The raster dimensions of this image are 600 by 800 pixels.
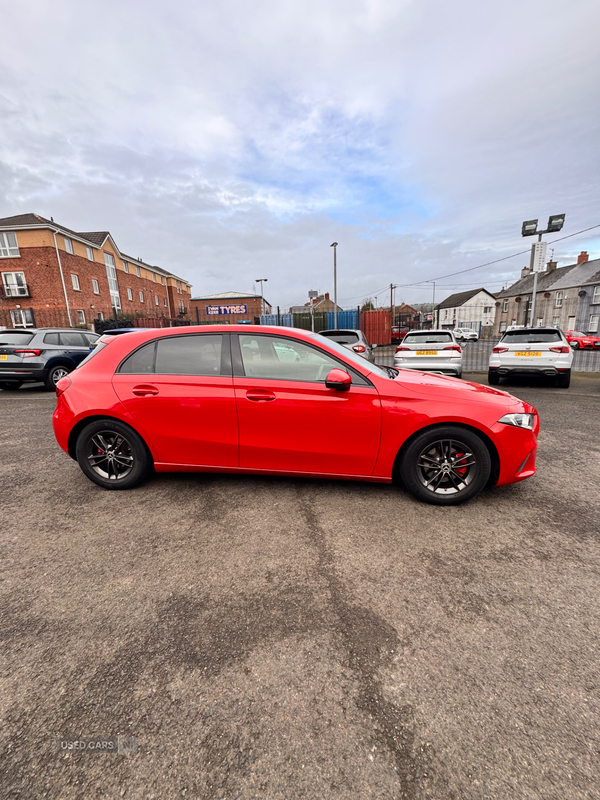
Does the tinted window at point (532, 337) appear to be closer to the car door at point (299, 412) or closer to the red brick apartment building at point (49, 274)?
the car door at point (299, 412)

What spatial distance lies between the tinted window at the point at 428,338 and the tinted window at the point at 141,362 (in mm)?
7128

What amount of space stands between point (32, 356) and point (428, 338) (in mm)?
9809

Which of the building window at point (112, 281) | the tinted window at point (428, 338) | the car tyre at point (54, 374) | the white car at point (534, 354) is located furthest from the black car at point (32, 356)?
the building window at point (112, 281)

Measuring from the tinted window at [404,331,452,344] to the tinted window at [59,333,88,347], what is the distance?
29.0ft

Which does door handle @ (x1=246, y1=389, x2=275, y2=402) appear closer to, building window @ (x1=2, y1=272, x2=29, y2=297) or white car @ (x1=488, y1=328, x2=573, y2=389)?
white car @ (x1=488, y1=328, x2=573, y2=389)

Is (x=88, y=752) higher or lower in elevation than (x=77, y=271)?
lower

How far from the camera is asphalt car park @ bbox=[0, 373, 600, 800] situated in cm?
128

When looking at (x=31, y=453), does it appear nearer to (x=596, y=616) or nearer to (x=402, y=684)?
(x=402, y=684)

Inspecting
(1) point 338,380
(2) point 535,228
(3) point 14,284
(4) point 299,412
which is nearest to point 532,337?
(1) point 338,380

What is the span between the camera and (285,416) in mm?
3029

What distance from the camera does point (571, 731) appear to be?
1.39m

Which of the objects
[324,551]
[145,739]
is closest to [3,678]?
[145,739]

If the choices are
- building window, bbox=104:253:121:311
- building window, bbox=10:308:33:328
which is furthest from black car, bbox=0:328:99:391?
building window, bbox=104:253:121:311

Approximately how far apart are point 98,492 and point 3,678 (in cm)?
196
